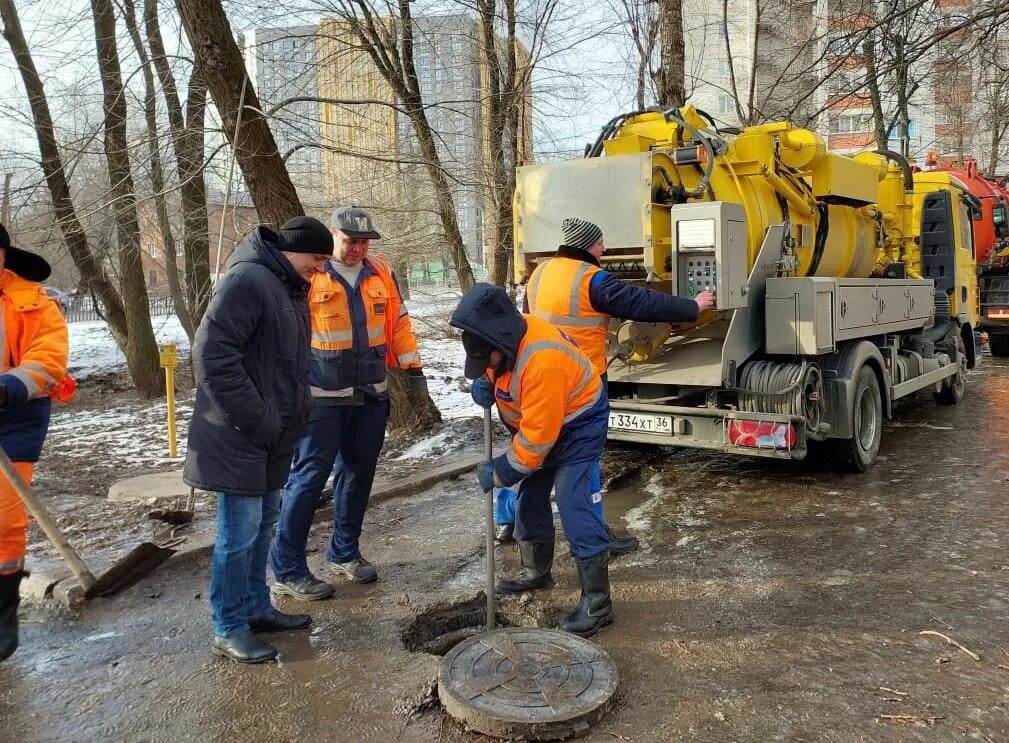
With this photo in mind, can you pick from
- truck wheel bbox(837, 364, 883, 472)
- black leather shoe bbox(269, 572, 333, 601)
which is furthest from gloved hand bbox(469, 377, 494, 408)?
truck wheel bbox(837, 364, 883, 472)

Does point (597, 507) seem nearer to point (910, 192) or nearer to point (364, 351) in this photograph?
point (364, 351)

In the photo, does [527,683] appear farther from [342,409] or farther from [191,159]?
[191,159]

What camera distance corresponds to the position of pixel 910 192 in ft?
28.9

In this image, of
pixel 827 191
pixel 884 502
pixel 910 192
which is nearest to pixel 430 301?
pixel 910 192

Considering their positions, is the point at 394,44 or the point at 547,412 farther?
the point at 394,44

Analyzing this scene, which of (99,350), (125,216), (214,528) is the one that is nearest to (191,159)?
(125,216)

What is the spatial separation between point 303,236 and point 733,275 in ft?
9.99

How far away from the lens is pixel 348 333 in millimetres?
4098

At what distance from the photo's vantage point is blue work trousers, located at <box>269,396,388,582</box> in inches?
157

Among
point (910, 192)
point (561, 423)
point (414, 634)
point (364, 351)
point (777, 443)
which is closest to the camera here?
point (561, 423)

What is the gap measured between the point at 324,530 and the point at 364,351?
1.62 meters

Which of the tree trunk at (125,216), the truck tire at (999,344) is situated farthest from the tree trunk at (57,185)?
the truck tire at (999,344)

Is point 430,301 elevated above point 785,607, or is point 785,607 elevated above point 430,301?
point 430,301

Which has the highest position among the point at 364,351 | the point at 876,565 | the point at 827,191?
the point at 827,191
